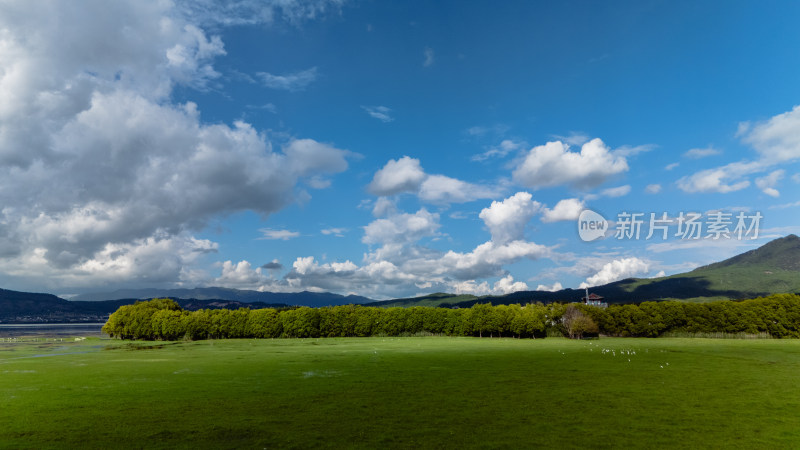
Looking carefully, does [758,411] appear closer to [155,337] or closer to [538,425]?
[538,425]

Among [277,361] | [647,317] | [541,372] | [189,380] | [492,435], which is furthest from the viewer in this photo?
[647,317]

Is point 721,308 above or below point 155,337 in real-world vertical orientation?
above

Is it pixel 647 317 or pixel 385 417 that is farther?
pixel 647 317

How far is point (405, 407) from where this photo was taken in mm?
26703

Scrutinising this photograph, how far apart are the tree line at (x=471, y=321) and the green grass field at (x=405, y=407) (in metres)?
75.2

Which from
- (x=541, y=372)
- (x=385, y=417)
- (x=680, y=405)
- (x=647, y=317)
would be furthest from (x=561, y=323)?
(x=385, y=417)

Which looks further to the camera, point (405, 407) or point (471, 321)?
point (471, 321)

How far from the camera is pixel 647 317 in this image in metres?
115

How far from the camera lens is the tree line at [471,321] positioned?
11038 cm

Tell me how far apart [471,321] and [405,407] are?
10671 cm

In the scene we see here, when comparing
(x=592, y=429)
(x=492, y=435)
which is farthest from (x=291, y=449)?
(x=592, y=429)

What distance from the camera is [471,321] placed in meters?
130

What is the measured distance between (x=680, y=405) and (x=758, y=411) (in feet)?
12.1

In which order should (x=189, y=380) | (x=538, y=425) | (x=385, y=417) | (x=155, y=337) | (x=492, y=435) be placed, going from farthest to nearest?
(x=155, y=337)
(x=189, y=380)
(x=385, y=417)
(x=538, y=425)
(x=492, y=435)
